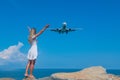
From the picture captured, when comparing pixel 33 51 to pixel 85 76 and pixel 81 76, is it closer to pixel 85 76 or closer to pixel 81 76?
pixel 81 76

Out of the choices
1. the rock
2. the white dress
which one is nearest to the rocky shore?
the rock

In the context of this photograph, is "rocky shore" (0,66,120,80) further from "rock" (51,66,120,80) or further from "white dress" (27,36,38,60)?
"white dress" (27,36,38,60)

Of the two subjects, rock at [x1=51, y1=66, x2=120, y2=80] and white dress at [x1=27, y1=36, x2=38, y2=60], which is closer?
white dress at [x1=27, y1=36, x2=38, y2=60]

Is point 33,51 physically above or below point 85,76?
above

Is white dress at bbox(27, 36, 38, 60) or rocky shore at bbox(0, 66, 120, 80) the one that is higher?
white dress at bbox(27, 36, 38, 60)

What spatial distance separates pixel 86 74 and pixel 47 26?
484cm

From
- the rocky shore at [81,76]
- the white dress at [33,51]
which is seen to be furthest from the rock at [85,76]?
the white dress at [33,51]

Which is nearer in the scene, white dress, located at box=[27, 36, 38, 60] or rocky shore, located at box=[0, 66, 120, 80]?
white dress, located at box=[27, 36, 38, 60]

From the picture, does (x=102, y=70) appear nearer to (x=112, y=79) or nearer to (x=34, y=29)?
(x=112, y=79)

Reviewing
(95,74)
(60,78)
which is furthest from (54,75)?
(95,74)

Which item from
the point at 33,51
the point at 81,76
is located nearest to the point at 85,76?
the point at 81,76

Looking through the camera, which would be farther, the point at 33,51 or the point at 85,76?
the point at 85,76

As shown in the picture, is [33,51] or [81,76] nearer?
[33,51]

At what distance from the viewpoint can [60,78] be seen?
21.0 m
